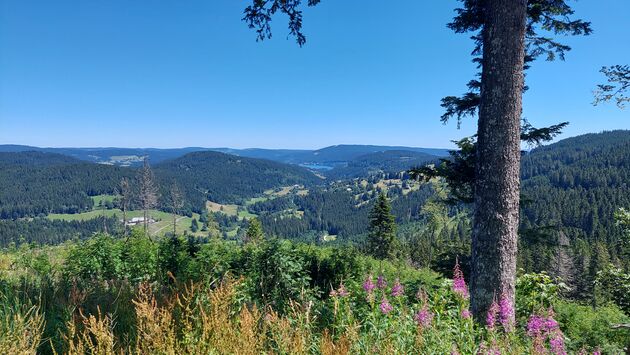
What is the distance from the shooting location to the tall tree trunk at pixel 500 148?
13.4ft

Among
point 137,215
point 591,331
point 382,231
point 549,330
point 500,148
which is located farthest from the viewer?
point 137,215

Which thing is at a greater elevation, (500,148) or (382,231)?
(500,148)

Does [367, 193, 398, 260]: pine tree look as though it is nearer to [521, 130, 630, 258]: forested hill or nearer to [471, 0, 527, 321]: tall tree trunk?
[471, 0, 527, 321]: tall tree trunk

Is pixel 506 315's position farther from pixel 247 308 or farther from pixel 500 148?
pixel 247 308

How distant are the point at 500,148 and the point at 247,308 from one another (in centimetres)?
352

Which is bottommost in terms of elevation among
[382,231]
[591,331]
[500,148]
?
[382,231]

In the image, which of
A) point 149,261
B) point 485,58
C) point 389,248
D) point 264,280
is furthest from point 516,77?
point 389,248

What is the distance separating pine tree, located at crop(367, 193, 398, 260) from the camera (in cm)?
3634

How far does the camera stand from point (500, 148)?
410 cm

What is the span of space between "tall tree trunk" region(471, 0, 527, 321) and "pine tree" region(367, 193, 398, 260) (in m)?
32.0

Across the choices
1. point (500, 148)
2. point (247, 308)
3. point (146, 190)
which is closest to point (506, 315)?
point (500, 148)

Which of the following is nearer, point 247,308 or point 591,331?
point 247,308

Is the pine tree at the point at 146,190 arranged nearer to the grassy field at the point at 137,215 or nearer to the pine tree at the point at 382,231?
the pine tree at the point at 382,231

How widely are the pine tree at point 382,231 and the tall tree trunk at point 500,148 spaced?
31956 millimetres
